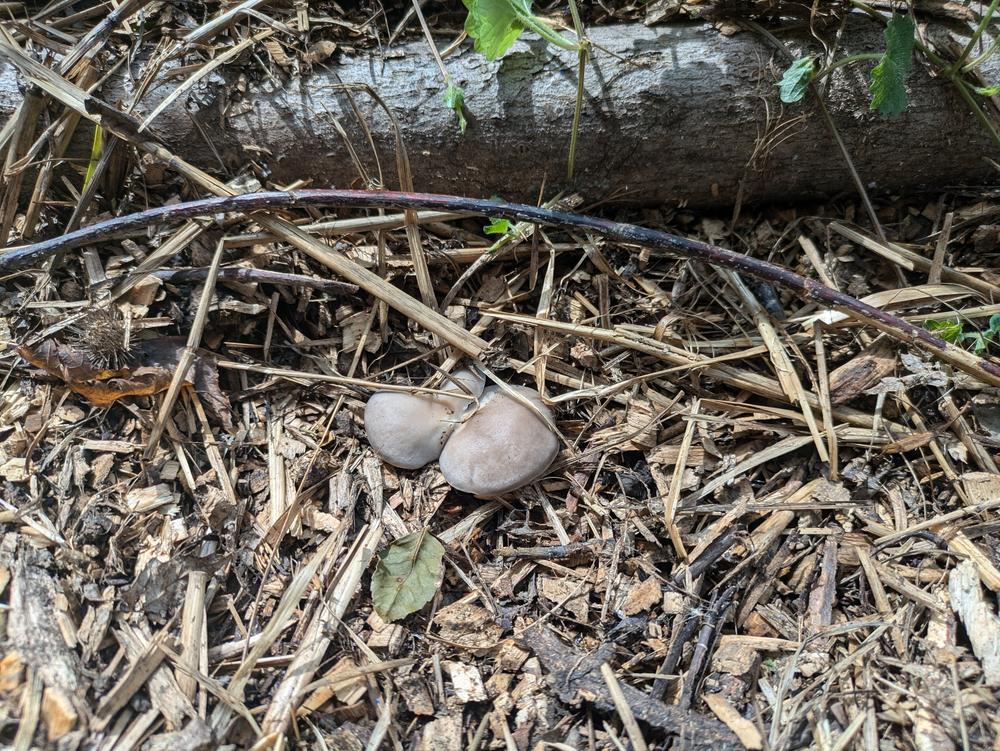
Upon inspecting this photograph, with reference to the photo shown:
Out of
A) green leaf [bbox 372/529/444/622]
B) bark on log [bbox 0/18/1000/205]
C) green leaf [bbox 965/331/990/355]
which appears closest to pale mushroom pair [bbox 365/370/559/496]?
green leaf [bbox 372/529/444/622]

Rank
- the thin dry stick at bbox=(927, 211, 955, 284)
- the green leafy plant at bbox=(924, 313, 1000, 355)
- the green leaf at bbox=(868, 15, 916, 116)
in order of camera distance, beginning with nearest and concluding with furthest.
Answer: the green leaf at bbox=(868, 15, 916, 116) < the green leafy plant at bbox=(924, 313, 1000, 355) < the thin dry stick at bbox=(927, 211, 955, 284)

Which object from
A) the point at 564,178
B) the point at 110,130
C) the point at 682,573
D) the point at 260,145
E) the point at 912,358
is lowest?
the point at 682,573

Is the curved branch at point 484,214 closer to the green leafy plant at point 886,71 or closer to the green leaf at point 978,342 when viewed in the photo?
the green leaf at point 978,342

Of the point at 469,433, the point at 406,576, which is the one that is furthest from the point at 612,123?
the point at 406,576

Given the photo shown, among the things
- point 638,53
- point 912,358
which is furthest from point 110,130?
point 912,358

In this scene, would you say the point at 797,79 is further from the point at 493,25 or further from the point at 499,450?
the point at 499,450

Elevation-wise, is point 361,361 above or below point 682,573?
above

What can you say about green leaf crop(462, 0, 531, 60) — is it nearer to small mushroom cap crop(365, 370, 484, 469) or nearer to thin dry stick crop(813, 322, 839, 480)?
small mushroom cap crop(365, 370, 484, 469)

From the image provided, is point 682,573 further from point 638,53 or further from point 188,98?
point 188,98
